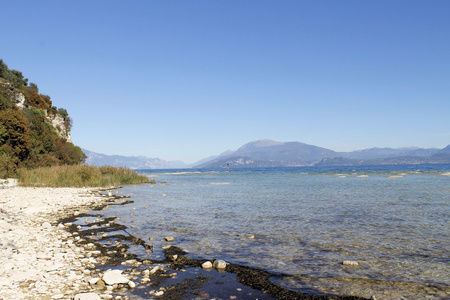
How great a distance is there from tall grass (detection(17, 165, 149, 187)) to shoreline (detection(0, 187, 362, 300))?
882 inches

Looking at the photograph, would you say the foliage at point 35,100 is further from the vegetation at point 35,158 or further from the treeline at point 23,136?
the vegetation at point 35,158

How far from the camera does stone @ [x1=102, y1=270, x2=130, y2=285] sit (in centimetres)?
667

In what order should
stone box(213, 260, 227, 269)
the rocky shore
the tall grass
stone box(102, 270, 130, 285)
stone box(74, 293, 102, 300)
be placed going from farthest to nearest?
the tall grass
stone box(213, 260, 227, 269)
stone box(102, 270, 130, 285)
the rocky shore
stone box(74, 293, 102, 300)

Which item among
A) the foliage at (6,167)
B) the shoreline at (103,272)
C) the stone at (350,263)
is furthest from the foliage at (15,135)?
the stone at (350,263)

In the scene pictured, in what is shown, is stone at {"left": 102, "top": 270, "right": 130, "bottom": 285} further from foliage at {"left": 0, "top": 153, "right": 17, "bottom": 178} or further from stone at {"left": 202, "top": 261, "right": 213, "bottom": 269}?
foliage at {"left": 0, "top": 153, "right": 17, "bottom": 178}

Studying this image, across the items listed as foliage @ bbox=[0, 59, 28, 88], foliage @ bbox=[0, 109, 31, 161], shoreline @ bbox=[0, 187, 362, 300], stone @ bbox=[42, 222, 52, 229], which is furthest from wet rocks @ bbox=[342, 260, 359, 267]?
foliage @ bbox=[0, 59, 28, 88]

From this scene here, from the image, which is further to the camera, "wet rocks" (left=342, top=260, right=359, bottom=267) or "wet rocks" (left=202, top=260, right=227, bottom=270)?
"wet rocks" (left=342, top=260, right=359, bottom=267)

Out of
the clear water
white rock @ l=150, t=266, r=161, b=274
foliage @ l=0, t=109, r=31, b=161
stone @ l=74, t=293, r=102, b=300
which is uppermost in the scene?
foliage @ l=0, t=109, r=31, b=161

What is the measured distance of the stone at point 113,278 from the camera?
6668 mm

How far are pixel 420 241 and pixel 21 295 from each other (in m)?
11.6

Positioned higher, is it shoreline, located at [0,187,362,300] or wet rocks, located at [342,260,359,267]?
shoreline, located at [0,187,362,300]

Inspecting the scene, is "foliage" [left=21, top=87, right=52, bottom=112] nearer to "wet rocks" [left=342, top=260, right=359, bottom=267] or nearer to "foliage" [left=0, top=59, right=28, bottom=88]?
"foliage" [left=0, top=59, right=28, bottom=88]

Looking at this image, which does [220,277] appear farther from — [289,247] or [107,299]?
[289,247]

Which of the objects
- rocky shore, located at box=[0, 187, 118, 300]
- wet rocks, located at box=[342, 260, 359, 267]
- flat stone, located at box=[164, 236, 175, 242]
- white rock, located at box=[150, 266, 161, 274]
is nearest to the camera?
rocky shore, located at box=[0, 187, 118, 300]
